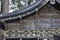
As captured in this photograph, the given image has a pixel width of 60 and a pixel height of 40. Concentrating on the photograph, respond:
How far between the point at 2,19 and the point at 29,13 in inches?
53.1

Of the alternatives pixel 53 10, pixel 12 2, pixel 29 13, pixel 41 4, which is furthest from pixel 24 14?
pixel 12 2

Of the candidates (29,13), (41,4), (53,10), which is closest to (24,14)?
(29,13)

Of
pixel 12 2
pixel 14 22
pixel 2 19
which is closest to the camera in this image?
pixel 2 19

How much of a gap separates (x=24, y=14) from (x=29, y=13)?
0.83 feet

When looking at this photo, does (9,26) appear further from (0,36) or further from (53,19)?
(53,19)

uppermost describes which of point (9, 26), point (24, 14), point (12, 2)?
point (12, 2)

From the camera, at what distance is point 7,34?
9289mm

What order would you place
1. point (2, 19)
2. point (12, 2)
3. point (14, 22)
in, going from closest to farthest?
point (2, 19) < point (14, 22) < point (12, 2)

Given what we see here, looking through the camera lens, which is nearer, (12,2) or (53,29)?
(53,29)

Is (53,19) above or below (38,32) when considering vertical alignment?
above

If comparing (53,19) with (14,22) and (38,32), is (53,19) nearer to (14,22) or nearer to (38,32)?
(38,32)

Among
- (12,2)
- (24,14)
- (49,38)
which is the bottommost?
(49,38)

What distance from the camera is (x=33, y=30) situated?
30.8 ft

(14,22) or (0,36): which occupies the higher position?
(14,22)
